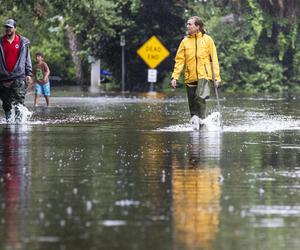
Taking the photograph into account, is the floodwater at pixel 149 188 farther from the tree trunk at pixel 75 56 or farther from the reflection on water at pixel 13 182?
the tree trunk at pixel 75 56

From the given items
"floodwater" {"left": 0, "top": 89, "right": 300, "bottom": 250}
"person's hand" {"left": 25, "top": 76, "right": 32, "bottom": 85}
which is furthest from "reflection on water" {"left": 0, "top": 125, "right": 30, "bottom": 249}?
"person's hand" {"left": 25, "top": 76, "right": 32, "bottom": 85}

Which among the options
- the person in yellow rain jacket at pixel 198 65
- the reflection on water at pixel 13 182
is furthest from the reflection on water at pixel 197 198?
the person in yellow rain jacket at pixel 198 65

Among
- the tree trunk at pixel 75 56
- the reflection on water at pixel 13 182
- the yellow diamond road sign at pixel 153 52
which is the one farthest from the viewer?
the tree trunk at pixel 75 56

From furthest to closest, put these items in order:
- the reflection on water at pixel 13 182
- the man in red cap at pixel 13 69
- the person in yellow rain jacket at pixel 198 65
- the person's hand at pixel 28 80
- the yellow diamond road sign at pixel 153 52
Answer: the yellow diamond road sign at pixel 153 52 < the person's hand at pixel 28 80 < the man in red cap at pixel 13 69 < the person in yellow rain jacket at pixel 198 65 < the reflection on water at pixel 13 182

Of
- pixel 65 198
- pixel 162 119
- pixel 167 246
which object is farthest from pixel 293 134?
pixel 167 246

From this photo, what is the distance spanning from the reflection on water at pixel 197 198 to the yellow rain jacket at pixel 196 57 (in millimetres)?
4297

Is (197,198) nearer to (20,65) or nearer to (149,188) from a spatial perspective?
(149,188)

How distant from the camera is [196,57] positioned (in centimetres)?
1862

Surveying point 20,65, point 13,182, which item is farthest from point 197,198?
point 20,65

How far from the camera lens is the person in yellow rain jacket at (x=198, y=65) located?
18578 millimetres

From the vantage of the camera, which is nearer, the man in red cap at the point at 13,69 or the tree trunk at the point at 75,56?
the man in red cap at the point at 13,69

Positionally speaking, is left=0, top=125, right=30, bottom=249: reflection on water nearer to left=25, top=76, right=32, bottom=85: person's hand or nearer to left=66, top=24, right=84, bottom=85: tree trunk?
left=25, top=76, right=32, bottom=85: person's hand

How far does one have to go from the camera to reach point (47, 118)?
882 inches

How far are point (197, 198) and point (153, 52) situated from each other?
39.1 meters
